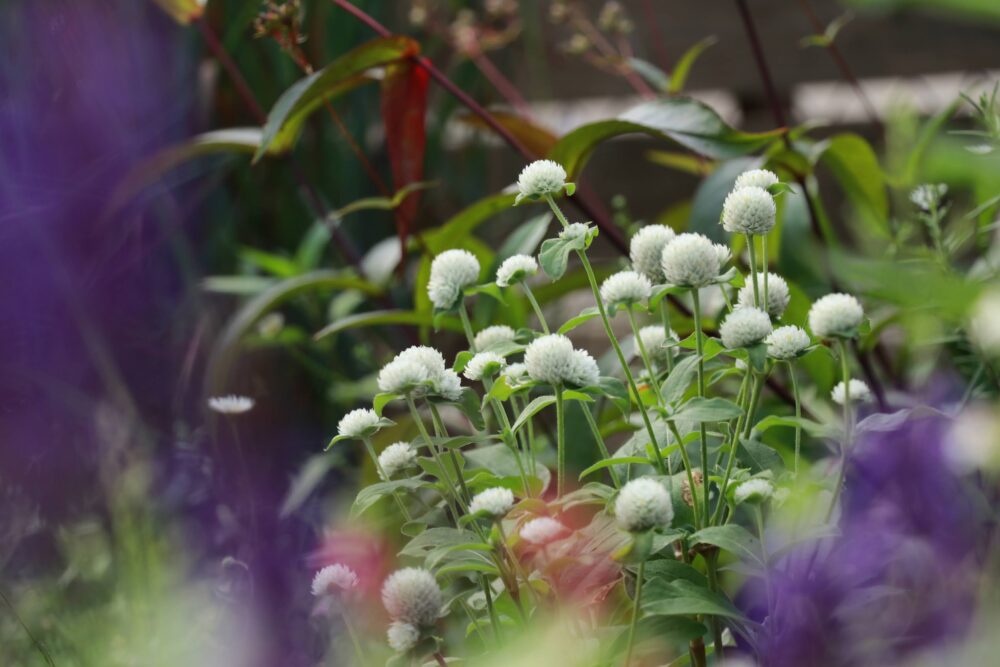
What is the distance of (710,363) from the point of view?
587mm

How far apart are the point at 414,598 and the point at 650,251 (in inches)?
7.4

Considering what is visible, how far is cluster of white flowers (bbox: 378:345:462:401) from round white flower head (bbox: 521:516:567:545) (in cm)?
7

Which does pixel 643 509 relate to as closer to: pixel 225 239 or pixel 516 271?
pixel 516 271

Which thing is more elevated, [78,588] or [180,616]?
[180,616]

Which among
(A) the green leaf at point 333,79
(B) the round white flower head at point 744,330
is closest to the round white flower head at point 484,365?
(B) the round white flower head at point 744,330

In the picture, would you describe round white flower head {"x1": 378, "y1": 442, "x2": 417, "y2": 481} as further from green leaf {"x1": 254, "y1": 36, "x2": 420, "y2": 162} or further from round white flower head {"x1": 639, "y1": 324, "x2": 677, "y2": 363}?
green leaf {"x1": 254, "y1": 36, "x2": 420, "y2": 162}

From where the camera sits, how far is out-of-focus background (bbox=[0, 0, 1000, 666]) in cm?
67

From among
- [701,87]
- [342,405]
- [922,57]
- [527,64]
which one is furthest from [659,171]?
[342,405]

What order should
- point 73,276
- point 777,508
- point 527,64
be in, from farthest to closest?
point 527,64 → point 73,276 → point 777,508

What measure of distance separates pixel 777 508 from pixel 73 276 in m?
1.10

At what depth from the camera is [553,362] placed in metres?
0.44

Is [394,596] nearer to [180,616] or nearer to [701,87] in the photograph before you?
[180,616]

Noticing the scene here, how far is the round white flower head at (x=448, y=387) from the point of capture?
0.48m

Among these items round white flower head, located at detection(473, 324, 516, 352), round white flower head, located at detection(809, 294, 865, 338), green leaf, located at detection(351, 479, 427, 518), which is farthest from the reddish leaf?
round white flower head, located at detection(809, 294, 865, 338)
